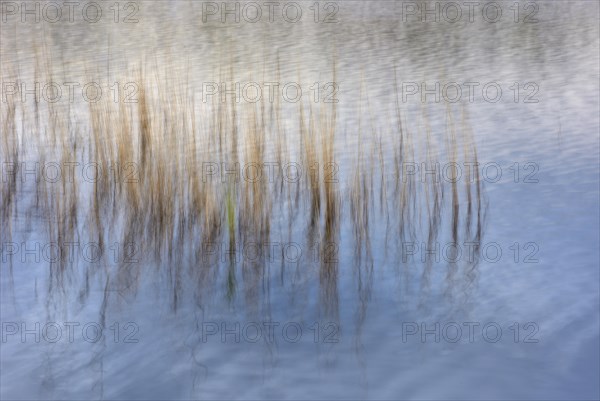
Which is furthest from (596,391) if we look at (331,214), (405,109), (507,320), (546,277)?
(405,109)

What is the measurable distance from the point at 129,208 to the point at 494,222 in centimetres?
160

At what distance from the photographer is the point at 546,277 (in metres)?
3.45

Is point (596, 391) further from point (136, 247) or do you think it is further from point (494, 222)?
point (136, 247)
